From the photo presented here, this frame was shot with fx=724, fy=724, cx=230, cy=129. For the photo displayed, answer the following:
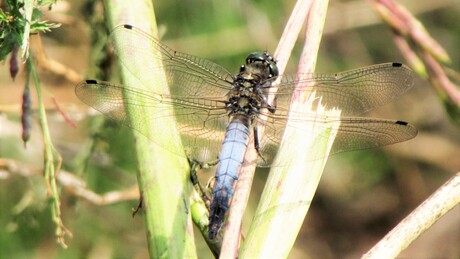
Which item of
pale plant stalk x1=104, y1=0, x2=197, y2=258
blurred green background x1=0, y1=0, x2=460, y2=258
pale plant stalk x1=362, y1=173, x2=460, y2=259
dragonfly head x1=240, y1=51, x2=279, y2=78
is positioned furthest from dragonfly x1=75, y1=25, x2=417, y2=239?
blurred green background x1=0, y1=0, x2=460, y2=258

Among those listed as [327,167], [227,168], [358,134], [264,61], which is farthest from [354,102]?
[327,167]

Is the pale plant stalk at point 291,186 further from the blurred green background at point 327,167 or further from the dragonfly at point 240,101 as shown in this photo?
the blurred green background at point 327,167

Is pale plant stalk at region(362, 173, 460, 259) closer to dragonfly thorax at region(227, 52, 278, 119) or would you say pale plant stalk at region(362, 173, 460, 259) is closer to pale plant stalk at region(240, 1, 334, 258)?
pale plant stalk at region(240, 1, 334, 258)

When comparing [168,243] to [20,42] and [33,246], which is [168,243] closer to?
[20,42]

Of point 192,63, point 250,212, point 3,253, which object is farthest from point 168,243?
point 250,212

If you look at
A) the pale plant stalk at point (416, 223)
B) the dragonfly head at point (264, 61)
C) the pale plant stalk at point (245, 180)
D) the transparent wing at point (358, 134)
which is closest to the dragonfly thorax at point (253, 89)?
the dragonfly head at point (264, 61)
